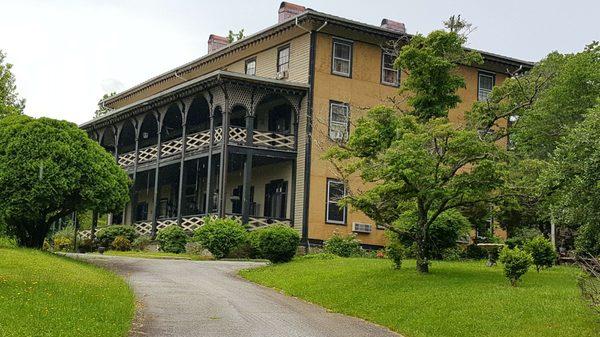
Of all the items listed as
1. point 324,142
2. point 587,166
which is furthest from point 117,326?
point 324,142

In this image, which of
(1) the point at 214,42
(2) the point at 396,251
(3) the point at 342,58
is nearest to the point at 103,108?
(1) the point at 214,42

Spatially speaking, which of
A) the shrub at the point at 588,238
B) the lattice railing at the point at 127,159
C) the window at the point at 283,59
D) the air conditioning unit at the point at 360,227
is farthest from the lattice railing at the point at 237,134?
the shrub at the point at 588,238

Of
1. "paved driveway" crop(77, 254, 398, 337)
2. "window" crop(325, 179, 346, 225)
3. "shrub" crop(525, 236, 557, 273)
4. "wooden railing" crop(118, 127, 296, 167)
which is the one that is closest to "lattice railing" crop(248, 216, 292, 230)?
"window" crop(325, 179, 346, 225)

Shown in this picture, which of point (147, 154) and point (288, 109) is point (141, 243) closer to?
point (147, 154)

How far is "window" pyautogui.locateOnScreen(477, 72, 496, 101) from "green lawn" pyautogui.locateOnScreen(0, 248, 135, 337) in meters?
22.4

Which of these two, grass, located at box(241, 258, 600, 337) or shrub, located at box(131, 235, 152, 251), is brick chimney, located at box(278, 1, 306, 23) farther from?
grass, located at box(241, 258, 600, 337)

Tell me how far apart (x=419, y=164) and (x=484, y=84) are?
815 inches

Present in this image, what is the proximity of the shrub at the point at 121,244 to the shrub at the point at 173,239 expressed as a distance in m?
2.69

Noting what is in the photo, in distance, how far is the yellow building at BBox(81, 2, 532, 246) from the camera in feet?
106

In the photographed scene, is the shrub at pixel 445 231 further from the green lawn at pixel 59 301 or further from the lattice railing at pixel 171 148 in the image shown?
the lattice railing at pixel 171 148

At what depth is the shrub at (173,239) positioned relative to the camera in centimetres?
3231

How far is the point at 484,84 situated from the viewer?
37.7 meters

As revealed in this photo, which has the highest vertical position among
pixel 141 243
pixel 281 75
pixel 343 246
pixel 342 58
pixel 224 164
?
pixel 342 58

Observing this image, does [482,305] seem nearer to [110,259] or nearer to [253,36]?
[110,259]
